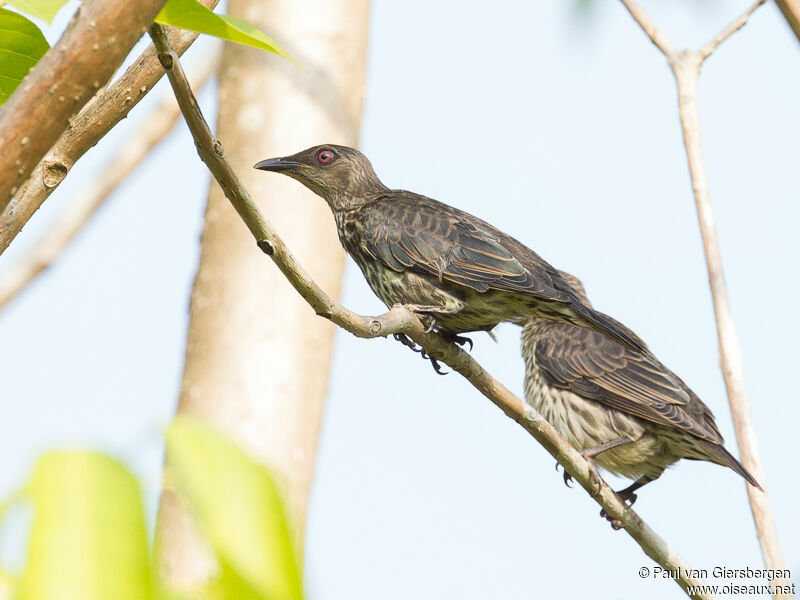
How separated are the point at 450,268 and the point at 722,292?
1.30 meters

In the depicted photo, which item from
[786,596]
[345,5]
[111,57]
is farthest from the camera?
[345,5]

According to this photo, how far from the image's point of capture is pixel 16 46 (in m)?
1.68

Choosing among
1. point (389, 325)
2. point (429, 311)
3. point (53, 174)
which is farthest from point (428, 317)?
point (53, 174)

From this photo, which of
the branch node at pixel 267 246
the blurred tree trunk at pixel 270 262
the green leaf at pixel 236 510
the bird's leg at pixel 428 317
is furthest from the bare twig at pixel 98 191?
the green leaf at pixel 236 510

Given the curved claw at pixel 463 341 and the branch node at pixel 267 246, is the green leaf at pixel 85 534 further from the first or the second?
the curved claw at pixel 463 341

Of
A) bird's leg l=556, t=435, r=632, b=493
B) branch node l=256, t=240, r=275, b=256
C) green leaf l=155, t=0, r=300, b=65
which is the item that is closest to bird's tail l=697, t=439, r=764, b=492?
bird's leg l=556, t=435, r=632, b=493

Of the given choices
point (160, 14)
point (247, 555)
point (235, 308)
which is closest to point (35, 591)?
point (247, 555)

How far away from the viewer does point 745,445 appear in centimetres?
440

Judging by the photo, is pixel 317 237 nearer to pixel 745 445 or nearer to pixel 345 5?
pixel 345 5

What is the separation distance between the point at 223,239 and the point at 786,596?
12.1ft

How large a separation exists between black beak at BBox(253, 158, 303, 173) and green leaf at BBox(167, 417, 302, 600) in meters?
4.88

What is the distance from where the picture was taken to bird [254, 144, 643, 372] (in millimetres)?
4777

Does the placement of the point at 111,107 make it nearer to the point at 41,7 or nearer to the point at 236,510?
the point at 41,7

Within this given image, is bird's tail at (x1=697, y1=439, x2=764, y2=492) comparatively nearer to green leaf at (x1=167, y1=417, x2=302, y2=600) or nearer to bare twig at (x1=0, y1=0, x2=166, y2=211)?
bare twig at (x1=0, y1=0, x2=166, y2=211)
